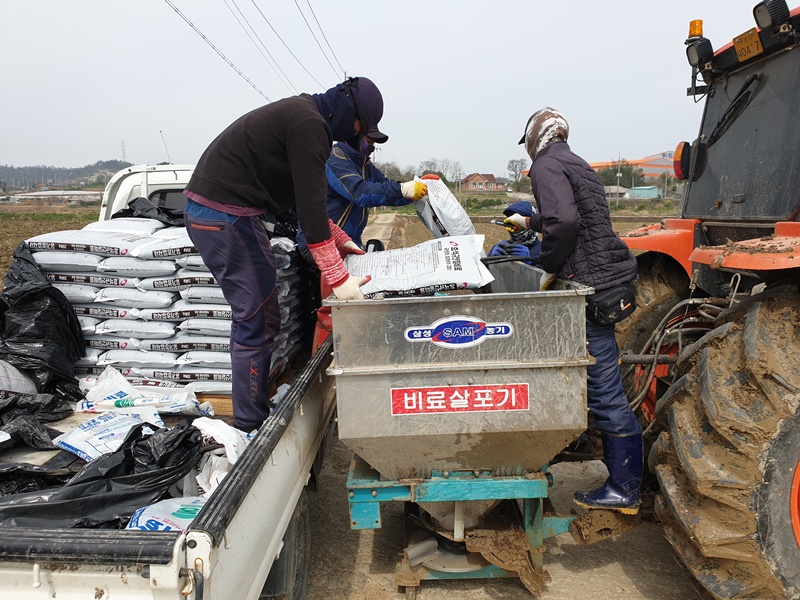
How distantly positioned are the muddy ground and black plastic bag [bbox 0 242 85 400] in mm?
1634

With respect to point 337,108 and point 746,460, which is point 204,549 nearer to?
point 746,460

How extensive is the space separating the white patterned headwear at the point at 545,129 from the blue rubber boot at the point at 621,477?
1401 mm

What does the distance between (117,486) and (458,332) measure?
1.41m

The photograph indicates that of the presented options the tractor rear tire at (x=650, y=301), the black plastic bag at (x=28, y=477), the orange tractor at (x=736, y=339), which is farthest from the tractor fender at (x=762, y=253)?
the black plastic bag at (x=28, y=477)

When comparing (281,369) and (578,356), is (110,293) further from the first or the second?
(578,356)

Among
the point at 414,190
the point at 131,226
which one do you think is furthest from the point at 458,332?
the point at 131,226

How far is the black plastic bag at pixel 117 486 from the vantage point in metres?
2.05

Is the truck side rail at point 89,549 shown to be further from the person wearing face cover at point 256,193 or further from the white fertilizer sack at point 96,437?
the person wearing face cover at point 256,193

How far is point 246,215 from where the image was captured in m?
2.91

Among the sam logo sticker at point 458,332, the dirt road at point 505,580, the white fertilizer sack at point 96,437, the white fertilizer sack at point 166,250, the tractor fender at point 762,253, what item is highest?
the tractor fender at point 762,253

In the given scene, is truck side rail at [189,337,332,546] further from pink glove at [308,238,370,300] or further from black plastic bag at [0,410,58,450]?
black plastic bag at [0,410,58,450]

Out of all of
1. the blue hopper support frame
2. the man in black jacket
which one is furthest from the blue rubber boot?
the blue hopper support frame

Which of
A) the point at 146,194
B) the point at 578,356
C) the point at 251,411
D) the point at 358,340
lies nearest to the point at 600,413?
the point at 578,356

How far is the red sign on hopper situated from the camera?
91.6 inches
